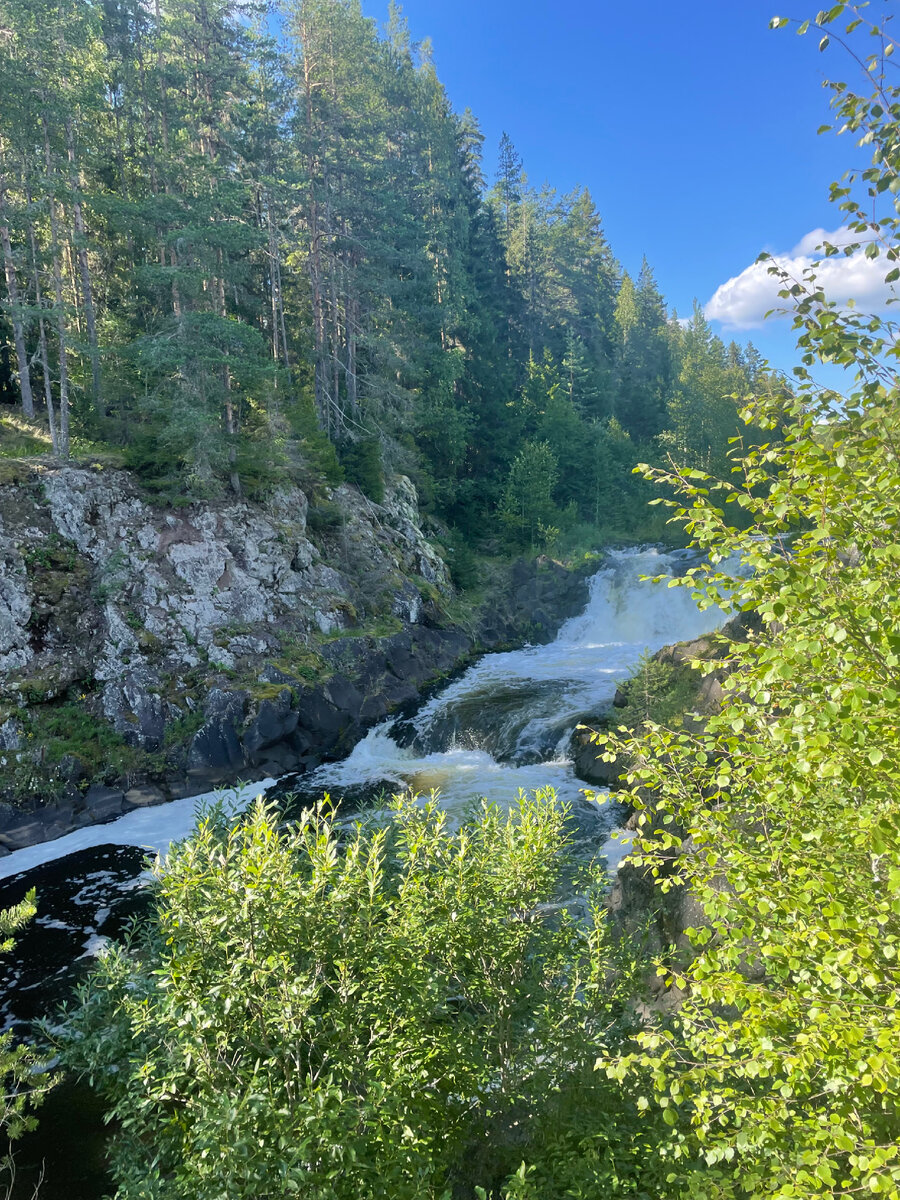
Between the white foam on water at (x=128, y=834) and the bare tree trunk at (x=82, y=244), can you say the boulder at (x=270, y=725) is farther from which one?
the bare tree trunk at (x=82, y=244)

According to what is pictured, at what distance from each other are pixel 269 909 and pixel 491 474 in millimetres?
36511

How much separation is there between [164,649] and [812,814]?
16896mm

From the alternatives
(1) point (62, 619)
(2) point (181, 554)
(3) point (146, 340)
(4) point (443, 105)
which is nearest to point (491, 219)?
(4) point (443, 105)

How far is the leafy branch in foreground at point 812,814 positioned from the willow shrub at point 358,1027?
46.9 inches

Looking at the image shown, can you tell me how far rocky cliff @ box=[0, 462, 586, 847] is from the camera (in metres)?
14.9

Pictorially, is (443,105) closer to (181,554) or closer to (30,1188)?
(181,554)

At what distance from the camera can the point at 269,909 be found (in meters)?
3.79

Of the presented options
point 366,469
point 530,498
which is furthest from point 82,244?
point 530,498

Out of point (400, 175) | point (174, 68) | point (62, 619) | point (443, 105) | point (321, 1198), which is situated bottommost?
point (321, 1198)

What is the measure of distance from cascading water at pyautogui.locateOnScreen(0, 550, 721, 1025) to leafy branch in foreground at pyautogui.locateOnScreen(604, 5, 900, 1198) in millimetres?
4599

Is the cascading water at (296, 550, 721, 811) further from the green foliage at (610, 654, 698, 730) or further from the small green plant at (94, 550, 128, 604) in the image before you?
the small green plant at (94, 550, 128, 604)

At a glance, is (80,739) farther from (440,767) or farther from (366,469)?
(366,469)

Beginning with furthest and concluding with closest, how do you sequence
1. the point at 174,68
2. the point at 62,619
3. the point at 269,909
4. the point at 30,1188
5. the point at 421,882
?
1. the point at 174,68
2. the point at 62,619
3. the point at 30,1188
4. the point at 421,882
5. the point at 269,909

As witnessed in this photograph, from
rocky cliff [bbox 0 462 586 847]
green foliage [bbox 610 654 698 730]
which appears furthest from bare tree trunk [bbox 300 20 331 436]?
green foliage [bbox 610 654 698 730]
